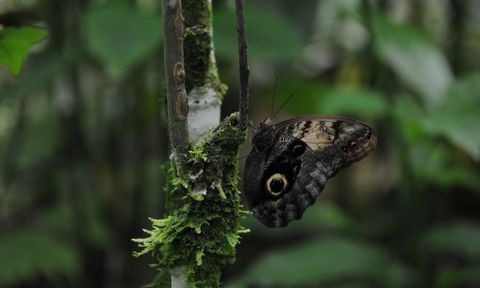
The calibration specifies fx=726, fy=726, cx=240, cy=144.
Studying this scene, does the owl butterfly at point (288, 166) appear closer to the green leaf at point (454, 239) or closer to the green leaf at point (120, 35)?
the green leaf at point (120, 35)

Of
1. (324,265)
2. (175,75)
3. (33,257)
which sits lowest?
(33,257)

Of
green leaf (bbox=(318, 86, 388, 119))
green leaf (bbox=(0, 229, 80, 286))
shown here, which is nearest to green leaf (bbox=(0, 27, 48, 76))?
green leaf (bbox=(318, 86, 388, 119))

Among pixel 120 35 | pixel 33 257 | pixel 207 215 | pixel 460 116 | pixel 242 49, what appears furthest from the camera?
pixel 33 257

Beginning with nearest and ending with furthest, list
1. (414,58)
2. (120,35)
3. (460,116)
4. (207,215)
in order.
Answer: (207,215) < (460,116) < (120,35) < (414,58)

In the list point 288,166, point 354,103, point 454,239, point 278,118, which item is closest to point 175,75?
point 288,166

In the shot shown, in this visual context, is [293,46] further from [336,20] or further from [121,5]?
[336,20]

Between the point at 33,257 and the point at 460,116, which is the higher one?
the point at 460,116

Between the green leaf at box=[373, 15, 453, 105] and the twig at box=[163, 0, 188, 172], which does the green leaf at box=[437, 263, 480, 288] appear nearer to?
the green leaf at box=[373, 15, 453, 105]

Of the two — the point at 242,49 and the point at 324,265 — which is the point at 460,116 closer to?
the point at 324,265
